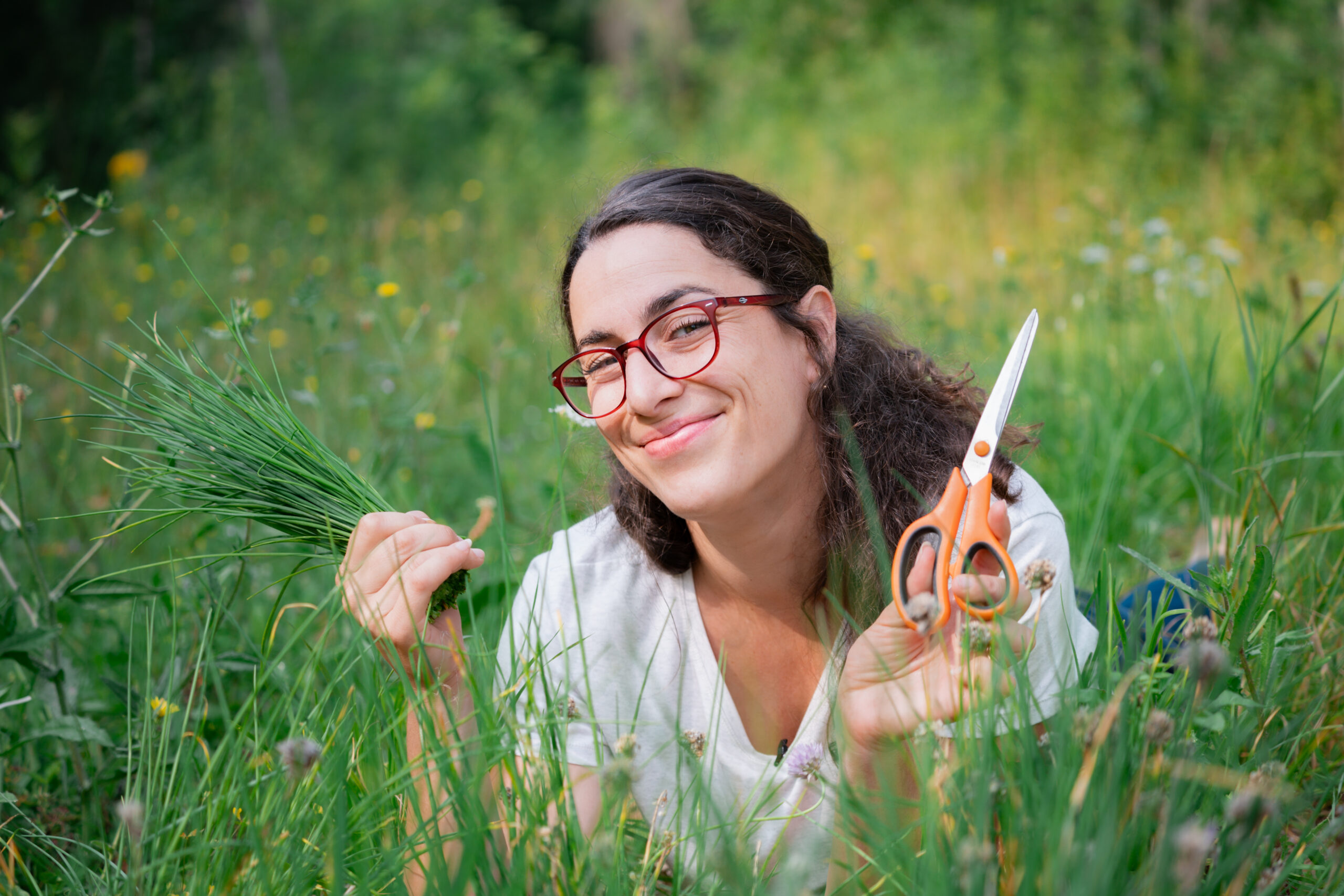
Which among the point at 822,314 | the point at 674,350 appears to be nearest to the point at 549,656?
the point at 674,350

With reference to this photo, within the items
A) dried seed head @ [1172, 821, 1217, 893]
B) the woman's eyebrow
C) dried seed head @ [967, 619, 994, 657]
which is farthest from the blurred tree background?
dried seed head @ [1172, 821, 1217, 893]

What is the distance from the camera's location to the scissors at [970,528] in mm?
1172

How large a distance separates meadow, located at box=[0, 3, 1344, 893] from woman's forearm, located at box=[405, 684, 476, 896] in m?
0.03

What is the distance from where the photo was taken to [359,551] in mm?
1388

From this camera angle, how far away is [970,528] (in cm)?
127

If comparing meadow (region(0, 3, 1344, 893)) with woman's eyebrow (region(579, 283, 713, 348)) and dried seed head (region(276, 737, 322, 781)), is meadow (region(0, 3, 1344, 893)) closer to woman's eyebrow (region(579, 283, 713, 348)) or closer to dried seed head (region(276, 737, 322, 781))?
dried seed head (region(276, 737, 322, 781))

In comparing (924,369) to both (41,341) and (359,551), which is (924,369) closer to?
(359,551)

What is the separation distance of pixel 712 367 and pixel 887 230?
5.16 m

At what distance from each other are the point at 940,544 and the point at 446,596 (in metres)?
0.71

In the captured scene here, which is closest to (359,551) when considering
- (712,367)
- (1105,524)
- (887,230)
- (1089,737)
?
(712,367)

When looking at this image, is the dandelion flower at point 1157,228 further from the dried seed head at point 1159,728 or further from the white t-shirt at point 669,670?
the dried seed head at point 1159,728

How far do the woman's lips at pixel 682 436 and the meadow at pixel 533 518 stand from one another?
0.17 meters

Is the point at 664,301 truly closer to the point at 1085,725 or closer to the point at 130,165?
the point at 1085,725

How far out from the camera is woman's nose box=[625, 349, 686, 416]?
59.1 inches
